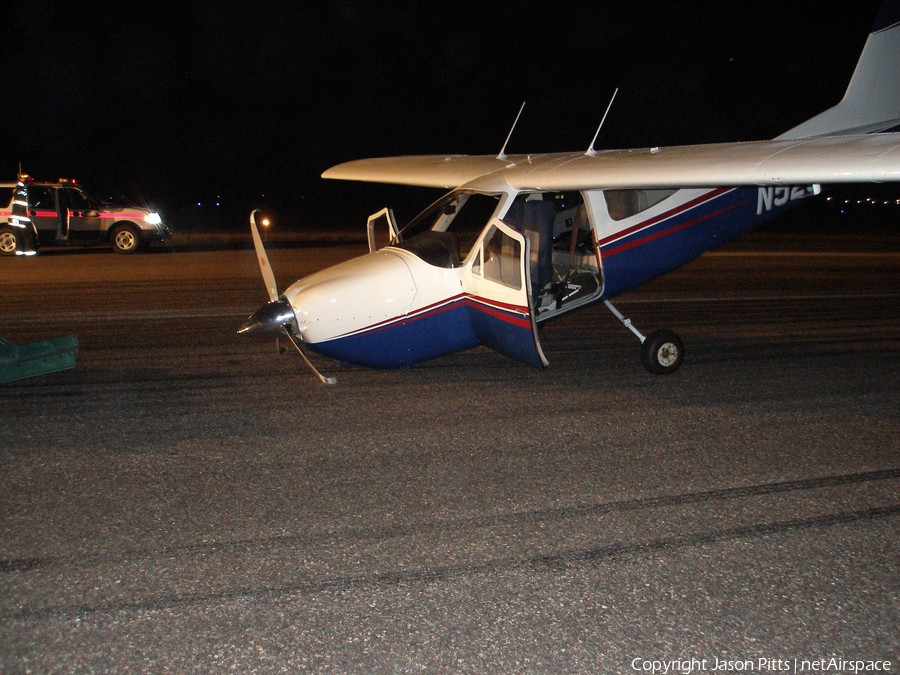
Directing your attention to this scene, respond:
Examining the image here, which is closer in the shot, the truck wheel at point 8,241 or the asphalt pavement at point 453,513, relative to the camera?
the asphalt pavement at point 453,513

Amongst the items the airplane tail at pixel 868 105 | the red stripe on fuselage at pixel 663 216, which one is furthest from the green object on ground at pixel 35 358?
the airplane tail at pixel 868 105

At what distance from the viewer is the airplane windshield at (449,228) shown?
21.7ft

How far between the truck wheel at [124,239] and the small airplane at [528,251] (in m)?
13.5

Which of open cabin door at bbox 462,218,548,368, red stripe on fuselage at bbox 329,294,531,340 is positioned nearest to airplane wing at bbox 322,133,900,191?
open cabin door at bbox 462,218,548,368

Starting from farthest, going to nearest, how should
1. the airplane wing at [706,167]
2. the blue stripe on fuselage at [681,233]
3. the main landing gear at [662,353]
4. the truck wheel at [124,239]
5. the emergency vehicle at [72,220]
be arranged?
the truck wheel at [124,239] → the emergency vehicle at [72,220] → the blue stripe on fuselage at [681,233] → the main landing gear at [662,353] → the airplane wing at [706,167]

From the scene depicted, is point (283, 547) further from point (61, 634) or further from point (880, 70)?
point (880, 70)

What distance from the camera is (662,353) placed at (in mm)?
7031

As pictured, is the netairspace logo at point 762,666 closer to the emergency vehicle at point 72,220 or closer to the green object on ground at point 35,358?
the green object on ground at point 35,358

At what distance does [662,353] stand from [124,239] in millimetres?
16429

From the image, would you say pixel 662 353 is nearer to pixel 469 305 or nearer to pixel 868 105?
pixel 469 305

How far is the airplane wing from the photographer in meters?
4.30

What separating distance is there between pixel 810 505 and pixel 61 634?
4002 mm

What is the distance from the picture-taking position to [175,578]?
3445mm

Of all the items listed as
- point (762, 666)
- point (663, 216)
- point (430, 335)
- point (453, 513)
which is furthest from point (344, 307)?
point (762, 666)
